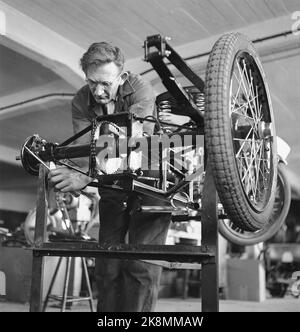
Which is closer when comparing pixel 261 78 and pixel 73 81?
pixel 261 78

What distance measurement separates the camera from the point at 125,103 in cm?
171

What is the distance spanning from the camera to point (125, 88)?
1711mm

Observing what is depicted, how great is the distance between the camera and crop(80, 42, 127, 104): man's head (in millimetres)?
1629

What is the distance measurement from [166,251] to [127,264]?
0.56 meters

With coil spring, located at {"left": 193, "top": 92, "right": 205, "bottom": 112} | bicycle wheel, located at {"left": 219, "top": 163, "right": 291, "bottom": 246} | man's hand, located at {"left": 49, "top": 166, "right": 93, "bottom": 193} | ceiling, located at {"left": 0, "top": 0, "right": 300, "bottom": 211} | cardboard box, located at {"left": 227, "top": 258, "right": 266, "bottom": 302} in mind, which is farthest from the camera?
cardboard box, located at {"left": 227, "top": 258, "right": 266, "bottom": 302}

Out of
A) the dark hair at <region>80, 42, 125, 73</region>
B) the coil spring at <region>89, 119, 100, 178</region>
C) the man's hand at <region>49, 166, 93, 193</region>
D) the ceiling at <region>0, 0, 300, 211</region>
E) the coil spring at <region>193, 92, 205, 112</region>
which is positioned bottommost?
the man's hand at <region>49, 166, 93, 193</region>

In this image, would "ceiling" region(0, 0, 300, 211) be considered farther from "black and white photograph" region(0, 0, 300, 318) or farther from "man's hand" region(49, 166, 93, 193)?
"man's hand" region(49, 166, 93, 193)

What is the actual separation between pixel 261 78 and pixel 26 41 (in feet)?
8.76

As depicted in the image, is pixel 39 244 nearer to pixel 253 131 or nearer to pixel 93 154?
pixel 93 154

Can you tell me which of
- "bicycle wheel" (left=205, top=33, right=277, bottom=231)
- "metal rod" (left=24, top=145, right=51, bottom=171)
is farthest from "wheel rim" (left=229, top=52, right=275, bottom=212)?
"metal rod" (left=24, top=145, right=51, bottom=171)

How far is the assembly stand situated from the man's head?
0.39 metres

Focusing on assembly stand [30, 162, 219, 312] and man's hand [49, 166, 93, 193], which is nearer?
assembly stand [30, 162, 219, 312]
